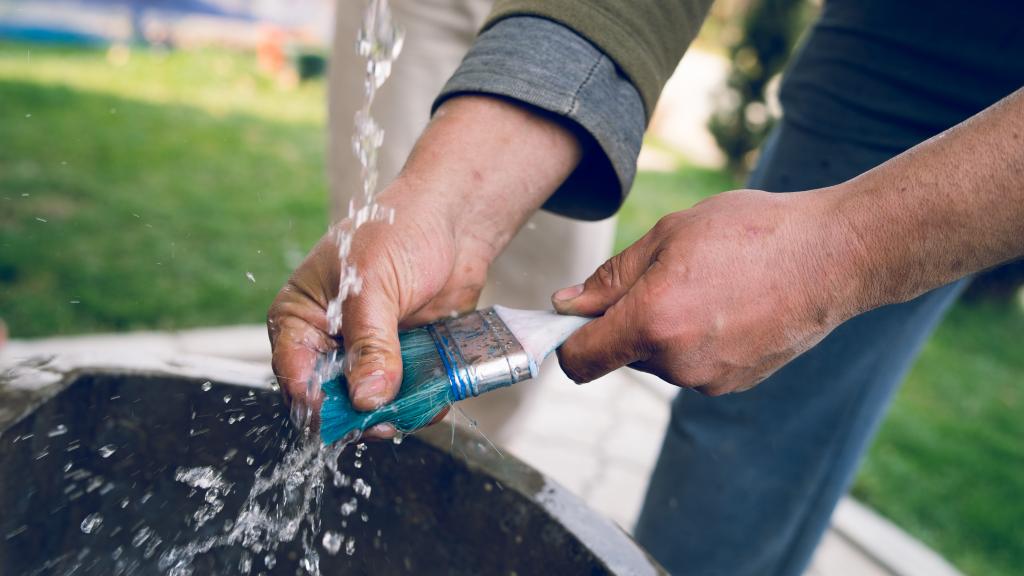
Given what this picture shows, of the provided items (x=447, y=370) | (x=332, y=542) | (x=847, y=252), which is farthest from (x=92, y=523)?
(x=847, y=252)

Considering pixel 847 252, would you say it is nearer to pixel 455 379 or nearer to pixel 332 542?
pixel 455 379

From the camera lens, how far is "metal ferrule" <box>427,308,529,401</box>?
874 millimetres

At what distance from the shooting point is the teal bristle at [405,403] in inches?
34.2

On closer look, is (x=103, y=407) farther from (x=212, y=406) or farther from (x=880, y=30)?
(x=880, y=30)

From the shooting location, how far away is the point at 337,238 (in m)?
1.00

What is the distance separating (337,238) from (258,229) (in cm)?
284

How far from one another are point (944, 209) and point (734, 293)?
0.77 ft

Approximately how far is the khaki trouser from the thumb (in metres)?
1.04

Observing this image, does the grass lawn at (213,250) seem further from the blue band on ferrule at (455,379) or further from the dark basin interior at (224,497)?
the blue band on ferrule at (455,379)

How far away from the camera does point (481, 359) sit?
885mm

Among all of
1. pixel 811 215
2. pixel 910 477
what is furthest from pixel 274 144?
pixel 811 215

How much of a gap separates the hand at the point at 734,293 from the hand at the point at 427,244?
0.26 meters

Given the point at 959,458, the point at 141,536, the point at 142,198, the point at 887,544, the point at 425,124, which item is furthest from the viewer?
the point at 142,198

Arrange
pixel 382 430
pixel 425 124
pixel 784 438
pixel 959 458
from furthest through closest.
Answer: pixel 959 458 < pixel 425 124 < pixel 784 438 < pixel 382 430
